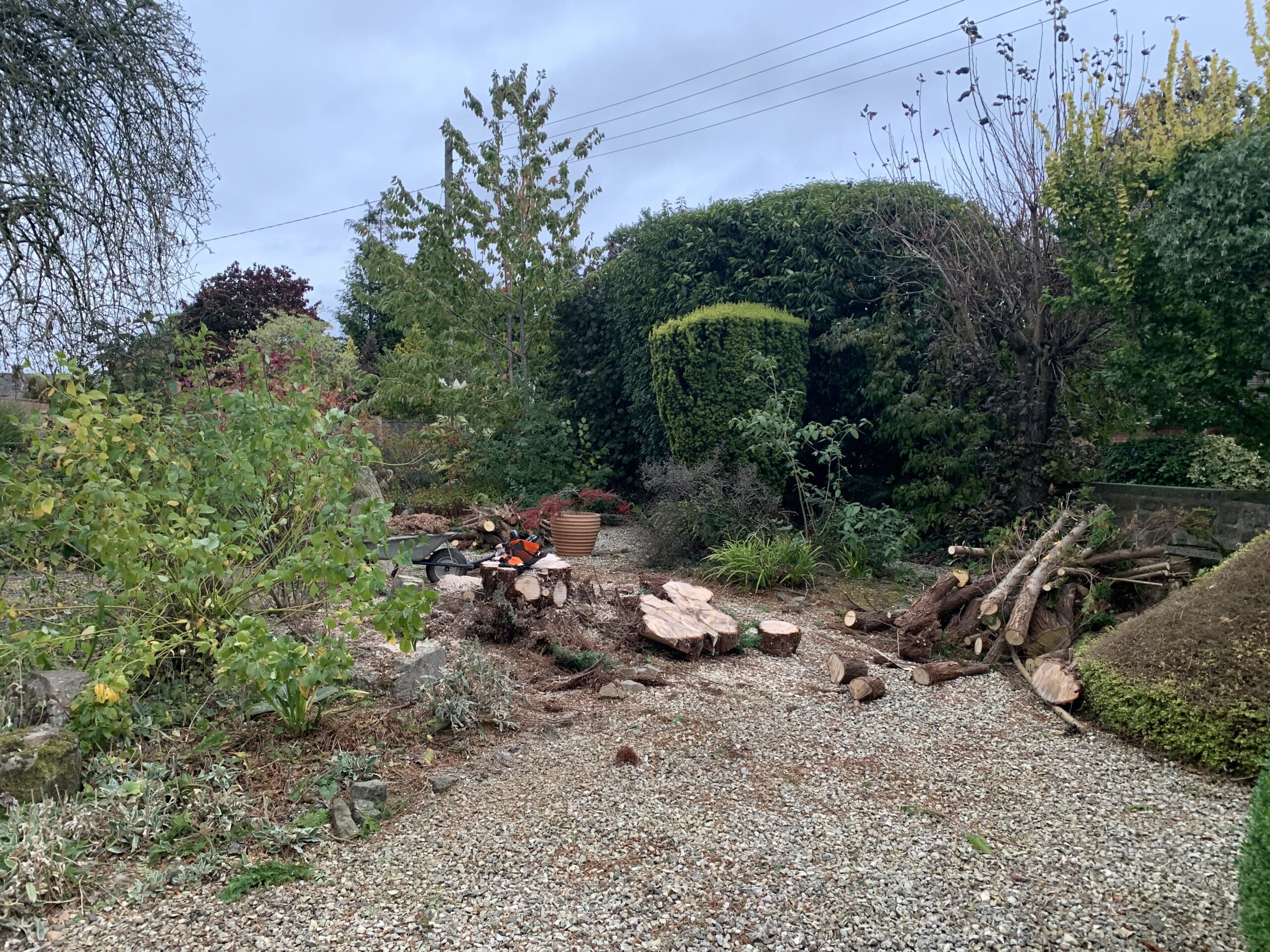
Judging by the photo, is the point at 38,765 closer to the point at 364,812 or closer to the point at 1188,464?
the point at 364,812

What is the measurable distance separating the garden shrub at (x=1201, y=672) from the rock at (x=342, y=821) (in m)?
3.21

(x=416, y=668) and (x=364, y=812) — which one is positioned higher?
(x=416, y=668)

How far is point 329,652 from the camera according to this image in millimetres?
2705

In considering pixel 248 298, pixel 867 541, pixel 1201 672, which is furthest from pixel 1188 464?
pixel 248 298

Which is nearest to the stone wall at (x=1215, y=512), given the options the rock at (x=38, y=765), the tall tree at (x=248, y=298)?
the rock at (x=38, y=765)

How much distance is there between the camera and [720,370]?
8391 mm

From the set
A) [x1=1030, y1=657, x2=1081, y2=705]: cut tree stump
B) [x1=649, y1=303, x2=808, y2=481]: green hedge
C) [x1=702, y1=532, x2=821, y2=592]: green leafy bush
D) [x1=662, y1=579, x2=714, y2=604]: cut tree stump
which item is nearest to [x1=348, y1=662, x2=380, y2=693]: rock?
[x1=662, y1=579, x2=714, y2=604]: cut tree stump

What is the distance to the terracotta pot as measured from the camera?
27.5 feet

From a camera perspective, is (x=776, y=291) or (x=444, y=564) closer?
(x=444, y=564)

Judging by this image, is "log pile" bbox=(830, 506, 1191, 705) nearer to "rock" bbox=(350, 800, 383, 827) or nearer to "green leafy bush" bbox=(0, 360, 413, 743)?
"rock" bbox=(350, 800, 383, 827)

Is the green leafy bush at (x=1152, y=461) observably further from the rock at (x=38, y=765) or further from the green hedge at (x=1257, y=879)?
the rock at (x=38, y=765)

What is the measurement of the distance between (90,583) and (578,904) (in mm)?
2665

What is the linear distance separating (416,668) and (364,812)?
1.01 m

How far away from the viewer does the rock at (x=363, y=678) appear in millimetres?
3465
